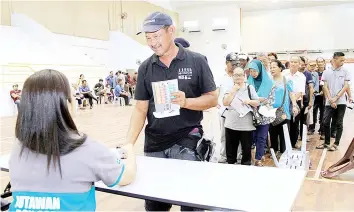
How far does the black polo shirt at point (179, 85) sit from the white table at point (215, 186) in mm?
197

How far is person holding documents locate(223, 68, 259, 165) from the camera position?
143 inches

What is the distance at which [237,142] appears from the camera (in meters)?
3.80

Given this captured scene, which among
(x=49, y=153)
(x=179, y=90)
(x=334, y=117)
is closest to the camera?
(x=49, y=153)

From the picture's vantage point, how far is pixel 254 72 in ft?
13.0

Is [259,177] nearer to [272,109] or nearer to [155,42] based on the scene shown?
[155,42]

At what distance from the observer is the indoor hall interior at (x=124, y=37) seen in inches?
434

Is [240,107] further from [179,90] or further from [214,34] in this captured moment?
[214,34]

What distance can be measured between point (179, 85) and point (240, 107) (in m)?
1.80

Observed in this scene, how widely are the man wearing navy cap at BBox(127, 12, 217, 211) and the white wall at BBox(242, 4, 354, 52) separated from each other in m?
17.4

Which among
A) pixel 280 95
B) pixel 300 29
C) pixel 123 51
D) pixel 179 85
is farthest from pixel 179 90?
pixel 300 29

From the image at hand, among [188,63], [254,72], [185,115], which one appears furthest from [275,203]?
[254,72]

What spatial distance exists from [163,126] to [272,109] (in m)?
2.34

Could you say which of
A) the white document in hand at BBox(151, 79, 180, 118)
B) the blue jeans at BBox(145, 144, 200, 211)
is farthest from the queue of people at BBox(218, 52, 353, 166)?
the white document in hand at BBox(151, 79, 180, 118)

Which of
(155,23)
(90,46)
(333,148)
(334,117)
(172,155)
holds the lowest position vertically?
(333,148)
